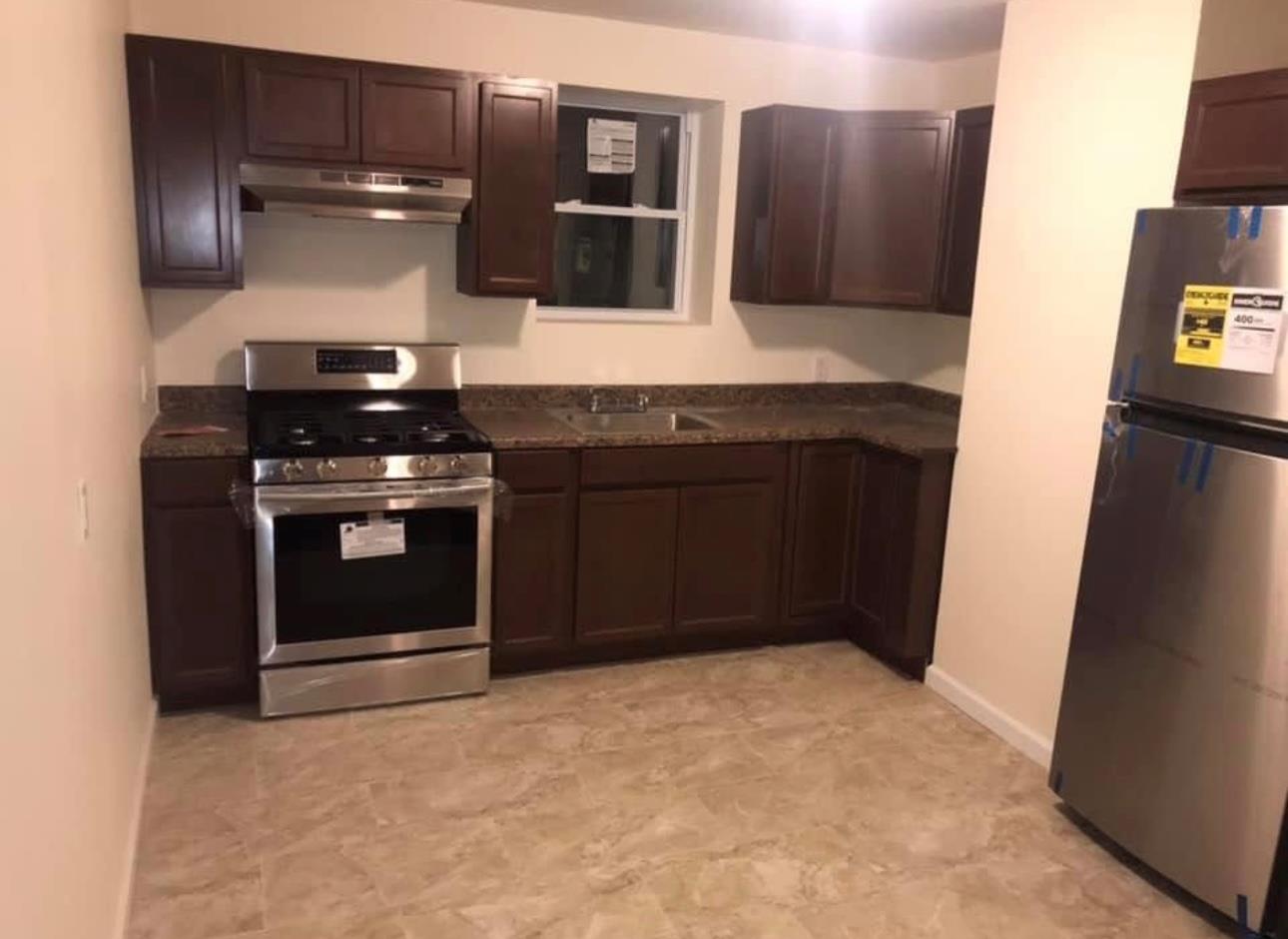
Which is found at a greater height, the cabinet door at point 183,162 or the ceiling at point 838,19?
the ceiling at point 838,19

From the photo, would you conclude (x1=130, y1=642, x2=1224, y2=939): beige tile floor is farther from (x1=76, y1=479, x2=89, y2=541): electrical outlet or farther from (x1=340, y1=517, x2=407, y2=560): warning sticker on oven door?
(x1=76, y1=479, x2=89, y2=541): electrical outlet

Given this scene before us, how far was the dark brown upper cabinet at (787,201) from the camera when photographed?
13.0 ft

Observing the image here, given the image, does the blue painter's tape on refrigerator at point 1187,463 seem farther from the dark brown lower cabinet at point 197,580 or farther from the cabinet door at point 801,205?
the dark brown lower cabinet at point 197,580

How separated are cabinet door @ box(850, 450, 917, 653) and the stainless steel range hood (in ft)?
6.01

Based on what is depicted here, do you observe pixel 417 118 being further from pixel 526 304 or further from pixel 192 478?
pixel 192 478

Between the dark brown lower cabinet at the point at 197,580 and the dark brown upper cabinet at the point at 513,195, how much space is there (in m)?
1.14

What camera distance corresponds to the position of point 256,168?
325 centimetres

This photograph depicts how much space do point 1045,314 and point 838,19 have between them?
142cm

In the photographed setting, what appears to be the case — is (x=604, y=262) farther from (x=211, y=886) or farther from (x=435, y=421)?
(x=211, y=886)

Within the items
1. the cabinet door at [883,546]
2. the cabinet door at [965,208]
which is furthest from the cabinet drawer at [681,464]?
the cabinet door at [965,208]


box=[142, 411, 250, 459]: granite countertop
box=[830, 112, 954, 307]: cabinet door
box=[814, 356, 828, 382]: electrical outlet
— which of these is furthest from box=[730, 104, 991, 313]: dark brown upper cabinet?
box=[142, 411, 250, 459]: granite countertop

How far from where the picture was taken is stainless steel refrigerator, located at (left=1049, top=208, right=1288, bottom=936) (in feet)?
7.54

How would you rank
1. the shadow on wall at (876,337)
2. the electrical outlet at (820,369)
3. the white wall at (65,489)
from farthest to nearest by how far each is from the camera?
1. the electrical outlet at (820,369)
2. the shadow on wall at (876,337)
3. the white wall at (65,489)

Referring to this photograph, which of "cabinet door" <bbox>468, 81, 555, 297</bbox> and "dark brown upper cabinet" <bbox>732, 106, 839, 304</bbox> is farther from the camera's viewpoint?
"dark brown upper cabinet" <bbox>732, 106, 839, 304</bbox>
